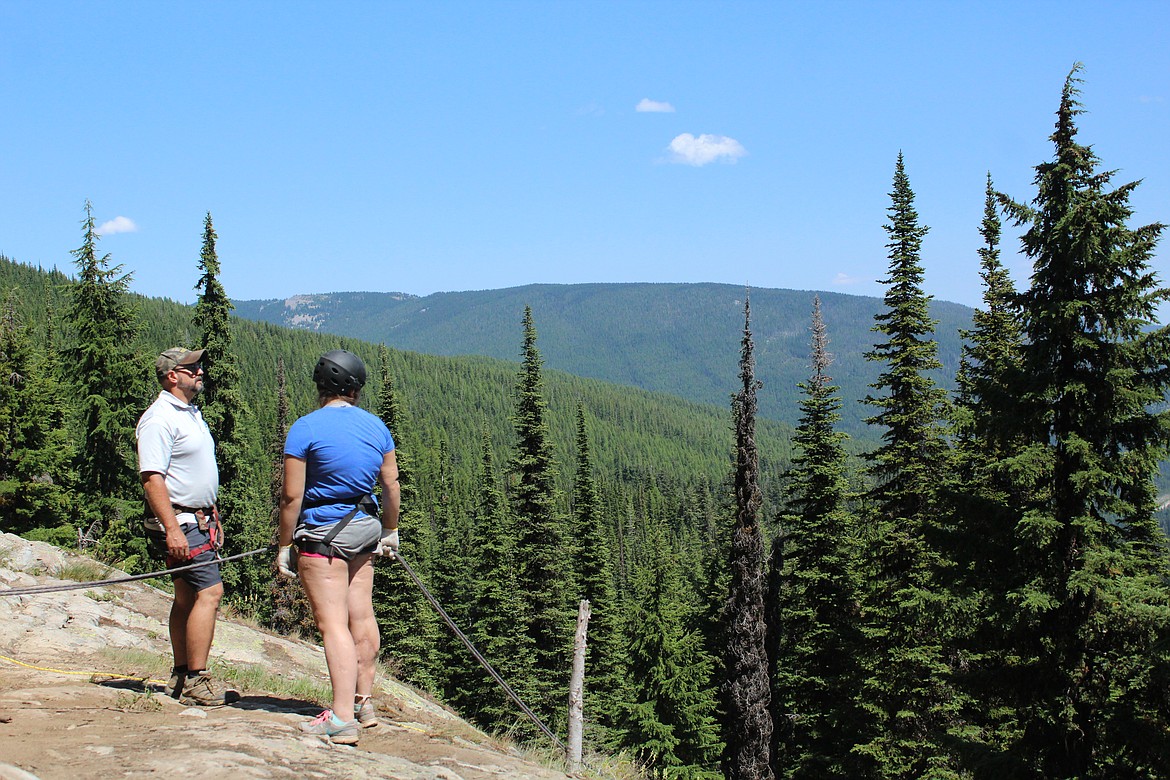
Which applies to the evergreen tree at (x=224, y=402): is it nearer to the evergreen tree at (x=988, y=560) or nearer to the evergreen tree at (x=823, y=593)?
the evergreen tree at (x=823, y=593)

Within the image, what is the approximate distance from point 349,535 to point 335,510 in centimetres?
19

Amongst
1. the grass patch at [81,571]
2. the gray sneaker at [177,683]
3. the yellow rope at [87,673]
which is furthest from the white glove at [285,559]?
the grass patch at [81,571]

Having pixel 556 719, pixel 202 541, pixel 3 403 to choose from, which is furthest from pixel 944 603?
pixel 3 403

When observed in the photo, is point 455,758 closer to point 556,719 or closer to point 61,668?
point 61,668

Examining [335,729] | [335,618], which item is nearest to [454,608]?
[335,729]

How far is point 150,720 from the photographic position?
535cm

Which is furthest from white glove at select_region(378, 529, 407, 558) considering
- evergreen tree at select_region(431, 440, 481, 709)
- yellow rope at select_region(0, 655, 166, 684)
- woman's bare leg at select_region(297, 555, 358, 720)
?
evergreen tree at select_region(431, 440, 481, 709)

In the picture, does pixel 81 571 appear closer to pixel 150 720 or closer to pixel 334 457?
pixel 150 720

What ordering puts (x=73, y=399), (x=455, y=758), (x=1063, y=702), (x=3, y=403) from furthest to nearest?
(x=73, y=399) → (x=3, y=403) → (x=1063, y=702) → (x=455, y=758)

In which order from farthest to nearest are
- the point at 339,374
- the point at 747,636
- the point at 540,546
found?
the point at 540,546 → the point at 747,636 → the point at 339,374

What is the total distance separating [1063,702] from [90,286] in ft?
102

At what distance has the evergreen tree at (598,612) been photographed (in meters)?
A: 33.1

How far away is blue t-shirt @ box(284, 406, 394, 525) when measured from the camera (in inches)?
203

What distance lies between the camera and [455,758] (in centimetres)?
547
